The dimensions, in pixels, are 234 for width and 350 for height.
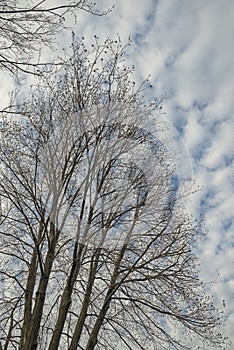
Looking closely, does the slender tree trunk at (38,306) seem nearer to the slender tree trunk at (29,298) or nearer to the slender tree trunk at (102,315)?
the slender tree trunk at (29,298)

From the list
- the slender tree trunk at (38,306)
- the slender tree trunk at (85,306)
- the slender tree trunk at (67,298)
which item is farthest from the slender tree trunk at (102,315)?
the slender tree trunk at (38,306)

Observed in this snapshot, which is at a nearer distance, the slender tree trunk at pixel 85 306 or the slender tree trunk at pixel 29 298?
the slender tree trunk at pixel 29 298

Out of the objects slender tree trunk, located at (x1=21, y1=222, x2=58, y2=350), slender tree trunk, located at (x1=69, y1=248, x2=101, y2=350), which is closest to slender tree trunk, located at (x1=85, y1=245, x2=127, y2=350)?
slender tree trunk, located at (x1=69, y1=248, x2=101, y2=350)

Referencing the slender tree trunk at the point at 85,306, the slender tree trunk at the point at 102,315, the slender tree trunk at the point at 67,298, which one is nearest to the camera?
the slender tree trunk at the point at 67,298

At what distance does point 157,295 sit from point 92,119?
357cm

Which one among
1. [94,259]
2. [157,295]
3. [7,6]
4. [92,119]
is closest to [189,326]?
[157,295]

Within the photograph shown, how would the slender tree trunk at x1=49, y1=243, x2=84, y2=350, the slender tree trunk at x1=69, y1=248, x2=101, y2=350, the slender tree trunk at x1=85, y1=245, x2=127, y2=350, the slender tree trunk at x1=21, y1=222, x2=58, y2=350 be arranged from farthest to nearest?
the slender tree trunk at x1=85, y1=245, x2=127, y2=350
the slender tree trunk at x1=69, y1=248, x2=101, y2=350
the slender tree trunk at x1=49, y1=243, x2=84, y2=350
the slender tree trunk at x1=21, y1=222, x2=58, y2=350

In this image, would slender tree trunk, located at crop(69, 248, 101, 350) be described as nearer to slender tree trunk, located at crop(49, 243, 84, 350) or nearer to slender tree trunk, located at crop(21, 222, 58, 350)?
slender tree trunk, located at crop(49, 243, 84, 350)

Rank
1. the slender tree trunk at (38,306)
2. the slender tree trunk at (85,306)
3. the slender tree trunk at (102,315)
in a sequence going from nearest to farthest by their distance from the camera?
the slender tree trunk at (38,306) → the slender tree trunk at (85,306) → the slender tree trunk at (102,315)

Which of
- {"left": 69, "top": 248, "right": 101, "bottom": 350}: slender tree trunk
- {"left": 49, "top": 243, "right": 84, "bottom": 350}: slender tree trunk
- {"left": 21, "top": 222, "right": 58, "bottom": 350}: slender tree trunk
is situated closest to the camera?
{"left": 21, "top": 222, "right": 58, "bottom": 350}: slender tree trunk

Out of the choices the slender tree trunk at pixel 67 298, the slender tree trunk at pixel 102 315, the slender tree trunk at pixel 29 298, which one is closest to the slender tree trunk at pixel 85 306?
the slender tree trunk at pixel 102 315

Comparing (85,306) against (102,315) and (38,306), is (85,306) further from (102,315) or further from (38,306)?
(38,306)

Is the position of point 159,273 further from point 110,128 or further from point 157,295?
point 110,128

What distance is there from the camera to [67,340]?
322 inches
